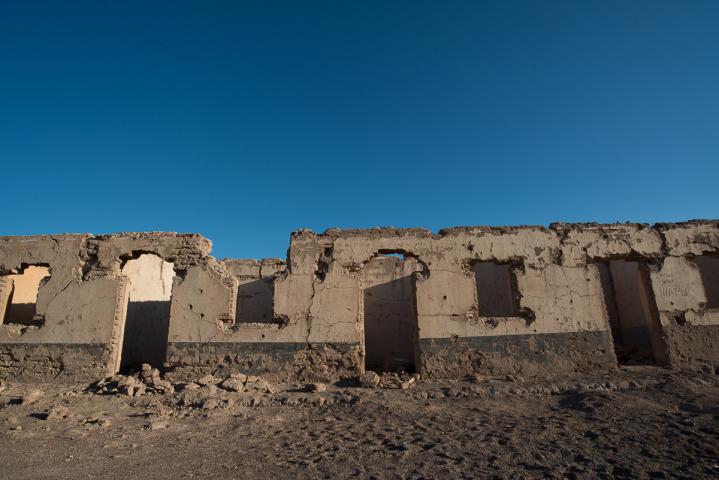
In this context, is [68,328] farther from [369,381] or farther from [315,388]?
[369,381]

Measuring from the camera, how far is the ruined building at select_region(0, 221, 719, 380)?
301 inches

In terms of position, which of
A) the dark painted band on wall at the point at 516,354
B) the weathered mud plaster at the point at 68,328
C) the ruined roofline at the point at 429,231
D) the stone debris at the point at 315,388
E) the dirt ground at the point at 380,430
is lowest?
the dirt ground at the point at 380,430

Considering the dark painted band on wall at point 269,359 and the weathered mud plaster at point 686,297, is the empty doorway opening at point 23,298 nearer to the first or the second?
the dark painted band on wall at point 269,359

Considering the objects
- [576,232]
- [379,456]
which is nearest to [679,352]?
[576,232]

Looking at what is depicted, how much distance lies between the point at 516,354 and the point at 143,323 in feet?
31.5

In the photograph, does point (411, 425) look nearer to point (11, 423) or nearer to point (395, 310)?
point (11, 423)

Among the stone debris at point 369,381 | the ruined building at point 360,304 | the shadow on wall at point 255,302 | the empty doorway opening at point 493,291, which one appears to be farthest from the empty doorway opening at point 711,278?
the shadow on wall at point 255,302

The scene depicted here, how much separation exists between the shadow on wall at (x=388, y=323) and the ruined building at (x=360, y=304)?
3339 mm

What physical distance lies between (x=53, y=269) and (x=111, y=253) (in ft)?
4.05

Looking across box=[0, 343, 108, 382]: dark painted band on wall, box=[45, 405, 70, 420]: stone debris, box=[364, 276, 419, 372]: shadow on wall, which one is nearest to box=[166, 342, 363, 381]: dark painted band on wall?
box=[0, 343, 108, 382]: dark painted band on wall

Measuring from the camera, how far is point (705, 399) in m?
5.70

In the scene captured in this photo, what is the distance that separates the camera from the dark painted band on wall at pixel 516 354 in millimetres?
7539

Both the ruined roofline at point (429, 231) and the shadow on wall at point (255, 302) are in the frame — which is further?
the shadow on wall at point (255, 302)

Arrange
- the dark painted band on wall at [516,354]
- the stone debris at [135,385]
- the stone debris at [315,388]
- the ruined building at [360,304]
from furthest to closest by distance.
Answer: the ruined building at [360,304] → the dark painted band on wall at [516,354] → the stone debris at [135,385] → the stone debris at [315,388]
